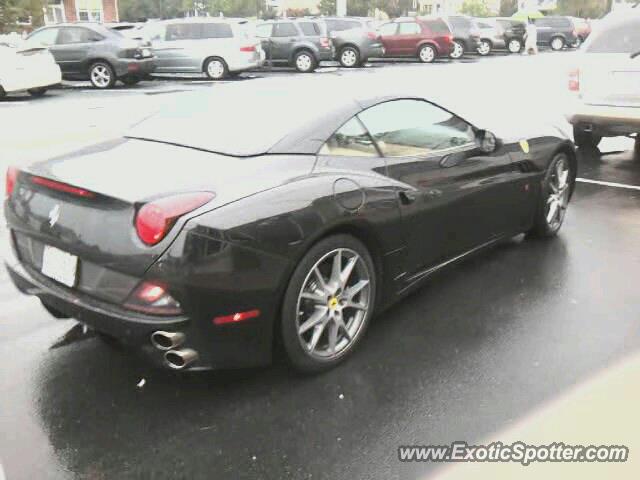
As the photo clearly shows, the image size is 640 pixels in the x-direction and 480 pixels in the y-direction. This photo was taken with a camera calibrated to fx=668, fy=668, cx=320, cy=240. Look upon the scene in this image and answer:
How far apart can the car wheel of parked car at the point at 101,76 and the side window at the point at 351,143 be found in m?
15.1

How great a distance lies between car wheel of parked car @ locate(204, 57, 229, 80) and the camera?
64.6 ft

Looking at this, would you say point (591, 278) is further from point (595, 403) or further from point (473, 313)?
point (595, 403)

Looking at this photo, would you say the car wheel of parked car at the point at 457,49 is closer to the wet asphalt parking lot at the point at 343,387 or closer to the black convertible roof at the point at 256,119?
the wet asphalt parking lot at the point at 343,387

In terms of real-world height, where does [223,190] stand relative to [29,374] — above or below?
above

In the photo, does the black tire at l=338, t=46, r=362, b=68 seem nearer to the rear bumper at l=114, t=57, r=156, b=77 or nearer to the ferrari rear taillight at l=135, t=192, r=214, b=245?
the rear bumper at l=114, t=57, r=156, b=77

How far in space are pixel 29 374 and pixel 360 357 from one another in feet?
5.58

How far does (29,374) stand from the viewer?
3381 mm

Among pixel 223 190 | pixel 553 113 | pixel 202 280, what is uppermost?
pixel 223 190

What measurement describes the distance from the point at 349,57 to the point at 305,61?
102 inches

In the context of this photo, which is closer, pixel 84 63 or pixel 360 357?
pixel 360 357

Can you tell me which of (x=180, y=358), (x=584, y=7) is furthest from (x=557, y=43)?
(x=584, y=7)

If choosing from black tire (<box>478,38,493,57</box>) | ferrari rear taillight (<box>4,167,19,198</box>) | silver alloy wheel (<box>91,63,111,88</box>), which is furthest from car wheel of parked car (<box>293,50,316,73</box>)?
ferrari rear taillight (<box>4,167,19,198</box>)

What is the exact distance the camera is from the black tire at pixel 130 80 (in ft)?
57.6

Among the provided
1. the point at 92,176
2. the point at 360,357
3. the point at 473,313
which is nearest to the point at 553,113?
the point at 473,313
